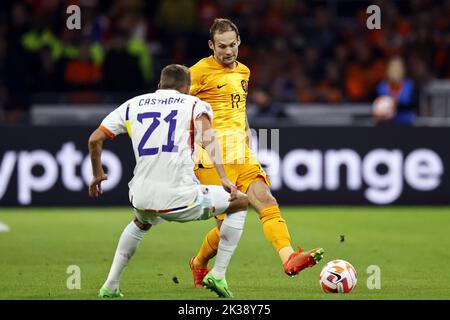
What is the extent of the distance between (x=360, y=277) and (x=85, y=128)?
7644 mm

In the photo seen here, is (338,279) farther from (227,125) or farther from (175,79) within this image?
(175,79)

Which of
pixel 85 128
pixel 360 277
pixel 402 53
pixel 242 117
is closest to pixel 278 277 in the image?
pixel 360 277

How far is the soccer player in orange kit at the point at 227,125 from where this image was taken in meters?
9.00

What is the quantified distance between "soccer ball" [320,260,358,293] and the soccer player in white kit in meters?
1.00

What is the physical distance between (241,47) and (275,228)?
11533mm

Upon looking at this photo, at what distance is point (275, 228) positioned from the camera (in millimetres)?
8828

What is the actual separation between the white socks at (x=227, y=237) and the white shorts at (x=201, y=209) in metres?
0.18

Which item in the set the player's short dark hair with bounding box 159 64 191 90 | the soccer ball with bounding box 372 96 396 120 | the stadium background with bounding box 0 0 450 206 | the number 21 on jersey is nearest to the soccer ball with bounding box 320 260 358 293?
the number 21 on jersey

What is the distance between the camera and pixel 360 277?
959 cm

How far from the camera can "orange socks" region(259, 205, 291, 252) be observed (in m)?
8.74

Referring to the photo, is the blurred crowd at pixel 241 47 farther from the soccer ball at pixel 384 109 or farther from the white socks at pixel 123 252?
the white socks at pixel 123 252

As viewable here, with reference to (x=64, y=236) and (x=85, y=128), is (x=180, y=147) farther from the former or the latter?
(x=85, y=128)

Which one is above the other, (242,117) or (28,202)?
(242,117)

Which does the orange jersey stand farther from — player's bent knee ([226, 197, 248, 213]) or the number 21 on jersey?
the number 21 on jersey
